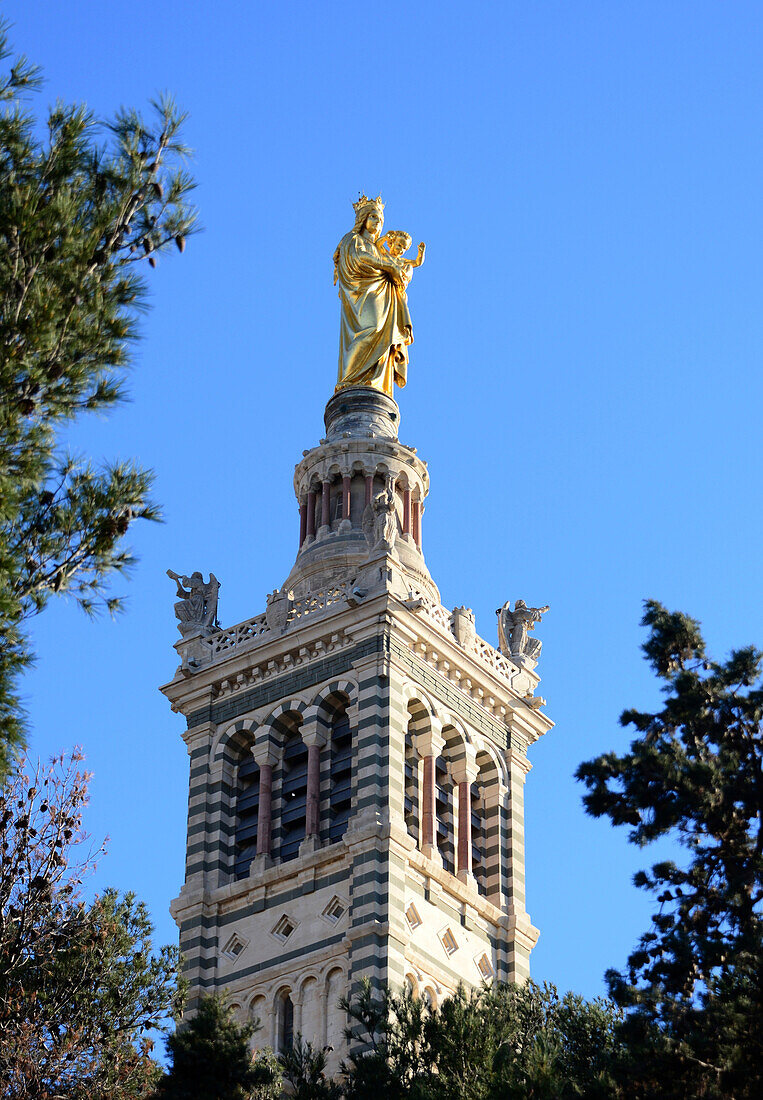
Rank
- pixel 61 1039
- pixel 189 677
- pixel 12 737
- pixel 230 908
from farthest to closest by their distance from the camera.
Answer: pixel 189 677 → pixel 230 908 → pixel 61 1039 → pixel 12 737

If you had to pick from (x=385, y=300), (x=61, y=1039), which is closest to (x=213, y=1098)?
(x=61, y=1039)

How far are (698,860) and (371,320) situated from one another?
30.6 meters

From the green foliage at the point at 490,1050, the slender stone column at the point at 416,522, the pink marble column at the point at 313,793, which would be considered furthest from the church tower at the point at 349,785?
the green foliage at the point at 490,1050

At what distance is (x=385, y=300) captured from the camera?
6169 centimetres

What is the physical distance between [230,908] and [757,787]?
1964cm

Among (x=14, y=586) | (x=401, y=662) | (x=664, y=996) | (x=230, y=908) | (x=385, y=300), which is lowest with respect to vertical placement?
(x=664, y=996)

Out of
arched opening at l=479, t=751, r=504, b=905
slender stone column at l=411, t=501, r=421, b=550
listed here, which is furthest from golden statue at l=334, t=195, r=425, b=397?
arched opening at l=479, t=751, r=504, b=905

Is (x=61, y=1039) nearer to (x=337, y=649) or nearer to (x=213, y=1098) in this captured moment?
(x=213, y=1098)

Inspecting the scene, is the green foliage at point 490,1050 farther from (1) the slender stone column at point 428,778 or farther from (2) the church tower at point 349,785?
(1) the slender stone column at point 428,778

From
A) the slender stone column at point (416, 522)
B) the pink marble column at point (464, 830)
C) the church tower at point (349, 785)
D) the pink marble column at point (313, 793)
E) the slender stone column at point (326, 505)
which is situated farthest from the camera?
the slender stone column at point (416, 522)

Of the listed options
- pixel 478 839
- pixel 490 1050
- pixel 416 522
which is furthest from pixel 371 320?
pixel 490 1050

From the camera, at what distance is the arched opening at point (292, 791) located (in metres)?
50.6

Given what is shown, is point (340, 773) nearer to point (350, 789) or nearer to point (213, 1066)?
point (350, 789)

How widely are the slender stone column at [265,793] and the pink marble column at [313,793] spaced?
104 cm
